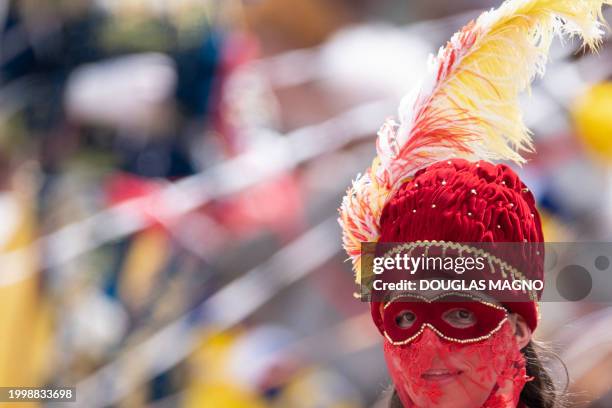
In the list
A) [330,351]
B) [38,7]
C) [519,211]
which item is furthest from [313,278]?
[38,7]

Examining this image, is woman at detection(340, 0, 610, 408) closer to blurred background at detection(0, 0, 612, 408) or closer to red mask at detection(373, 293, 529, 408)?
red mask at detection(373, 293, 529, 408)

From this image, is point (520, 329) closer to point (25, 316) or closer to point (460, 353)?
point (460, 353)

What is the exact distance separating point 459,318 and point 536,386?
164 millimetres

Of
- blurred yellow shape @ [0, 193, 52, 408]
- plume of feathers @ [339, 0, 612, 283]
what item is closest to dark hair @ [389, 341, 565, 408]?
plume of feathers @ [339, 0, 612, 283]

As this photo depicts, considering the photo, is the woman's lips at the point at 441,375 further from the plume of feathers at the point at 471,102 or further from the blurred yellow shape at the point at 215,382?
the blurred yellow shape at the point at 215,382

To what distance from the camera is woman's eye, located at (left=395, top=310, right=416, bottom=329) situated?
3.64 feet

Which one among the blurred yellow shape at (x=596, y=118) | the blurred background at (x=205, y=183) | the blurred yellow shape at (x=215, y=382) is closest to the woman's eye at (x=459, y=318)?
the blurred background at (x=205, y=183)

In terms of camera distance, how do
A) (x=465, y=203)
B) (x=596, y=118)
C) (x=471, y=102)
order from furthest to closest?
(x=596, y=118), (x=471, y=102), (x=465, y=203)

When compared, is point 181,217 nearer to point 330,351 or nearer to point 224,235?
point 224,235

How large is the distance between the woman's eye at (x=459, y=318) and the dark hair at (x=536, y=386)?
115mm

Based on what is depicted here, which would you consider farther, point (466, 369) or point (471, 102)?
point (471, 102)

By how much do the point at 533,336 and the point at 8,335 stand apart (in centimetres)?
114

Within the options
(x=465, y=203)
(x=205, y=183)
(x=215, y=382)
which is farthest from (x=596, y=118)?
(x=215, y=382)

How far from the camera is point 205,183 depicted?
172 centimetres
